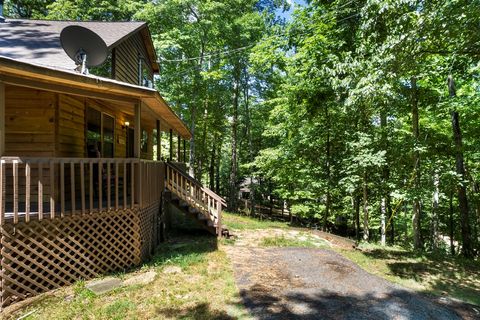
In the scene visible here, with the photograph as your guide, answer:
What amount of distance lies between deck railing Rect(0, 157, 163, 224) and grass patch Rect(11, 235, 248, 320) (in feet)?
4.58

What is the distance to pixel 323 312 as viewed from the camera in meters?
4.21

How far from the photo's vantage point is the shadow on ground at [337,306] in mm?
4148

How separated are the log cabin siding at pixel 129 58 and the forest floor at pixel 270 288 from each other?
5.75m

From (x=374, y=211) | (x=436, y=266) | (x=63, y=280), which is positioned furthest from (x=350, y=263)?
(x=374, y=211)

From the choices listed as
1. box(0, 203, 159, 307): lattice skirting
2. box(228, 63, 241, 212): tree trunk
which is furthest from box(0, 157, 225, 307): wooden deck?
box(228, 63, 241, 212): tree trunk

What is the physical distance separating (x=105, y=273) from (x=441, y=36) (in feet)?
26.9

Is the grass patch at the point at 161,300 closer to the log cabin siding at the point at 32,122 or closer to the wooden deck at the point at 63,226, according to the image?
the wooden deck at the point at 63,226

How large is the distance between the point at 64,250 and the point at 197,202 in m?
4.24

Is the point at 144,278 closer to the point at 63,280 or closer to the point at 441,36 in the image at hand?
the point at 63,280

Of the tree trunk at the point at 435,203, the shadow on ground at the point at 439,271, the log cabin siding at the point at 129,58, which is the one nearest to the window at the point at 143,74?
the log cabin siding at the point at 129,58

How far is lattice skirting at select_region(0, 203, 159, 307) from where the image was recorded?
4.52 m

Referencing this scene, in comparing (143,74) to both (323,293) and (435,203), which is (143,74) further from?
(435,203)

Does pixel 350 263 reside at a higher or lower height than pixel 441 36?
lower

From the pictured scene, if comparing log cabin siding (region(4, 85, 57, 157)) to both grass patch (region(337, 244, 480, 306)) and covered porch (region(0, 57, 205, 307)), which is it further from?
grass patch (region(337, 244, 480, 306))
